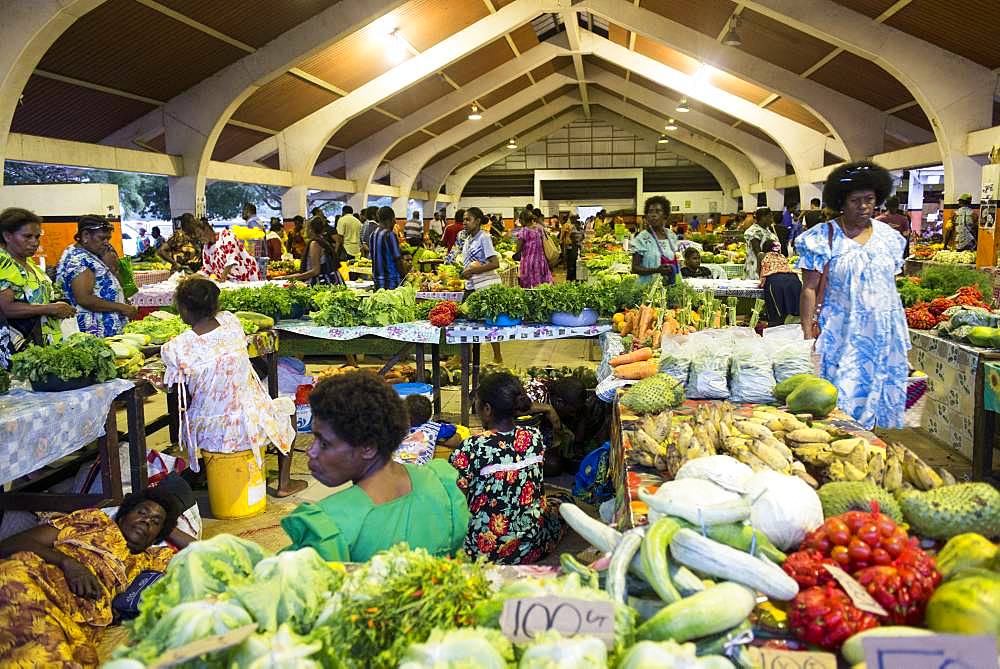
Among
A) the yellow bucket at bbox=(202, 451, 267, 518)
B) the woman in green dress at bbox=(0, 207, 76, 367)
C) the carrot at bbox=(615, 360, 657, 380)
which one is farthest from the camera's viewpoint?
the woman in green dress at bbox=(0, 207, 76, 367)

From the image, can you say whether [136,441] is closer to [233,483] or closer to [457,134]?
[233,483]

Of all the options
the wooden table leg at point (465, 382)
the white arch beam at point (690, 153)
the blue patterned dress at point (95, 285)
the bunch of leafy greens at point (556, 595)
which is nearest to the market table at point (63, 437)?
the blue patterned dress at point (95, 285)

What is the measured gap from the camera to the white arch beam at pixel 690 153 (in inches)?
1331

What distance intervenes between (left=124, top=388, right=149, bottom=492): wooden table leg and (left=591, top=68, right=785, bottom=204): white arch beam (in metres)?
22.9

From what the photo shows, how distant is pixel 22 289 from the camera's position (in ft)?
16.1

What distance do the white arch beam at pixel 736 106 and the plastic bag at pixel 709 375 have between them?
17.2 metres

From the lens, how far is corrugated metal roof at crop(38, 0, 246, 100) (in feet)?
32.3

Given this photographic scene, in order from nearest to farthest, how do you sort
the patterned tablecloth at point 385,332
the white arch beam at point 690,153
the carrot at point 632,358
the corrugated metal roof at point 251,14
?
the carrot at point 632,358
the patterned tablecloth at point 385,332
the corrugated metal roof at point 251,14
the white arch beam at point 690,153

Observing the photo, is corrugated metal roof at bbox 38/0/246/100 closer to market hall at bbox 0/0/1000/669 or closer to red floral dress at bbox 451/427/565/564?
market hall at bbox 0/0/1000/669

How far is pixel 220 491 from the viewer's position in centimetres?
472

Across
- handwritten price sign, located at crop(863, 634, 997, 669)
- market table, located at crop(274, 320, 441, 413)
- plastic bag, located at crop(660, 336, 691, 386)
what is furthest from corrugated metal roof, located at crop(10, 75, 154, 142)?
handwritten price sign, located at crop(863, 634, 997, 669)

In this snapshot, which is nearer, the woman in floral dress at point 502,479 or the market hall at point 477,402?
the market hall at point 477,402

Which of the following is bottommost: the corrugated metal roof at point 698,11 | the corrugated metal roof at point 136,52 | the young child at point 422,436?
the young child at point 422,436

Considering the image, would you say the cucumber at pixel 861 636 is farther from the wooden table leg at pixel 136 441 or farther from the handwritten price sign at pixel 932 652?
the wooden table leg at pixel 136 441
